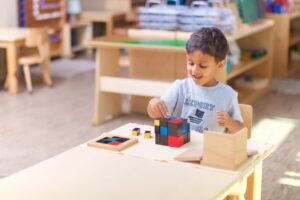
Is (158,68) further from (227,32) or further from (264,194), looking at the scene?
(264,194)

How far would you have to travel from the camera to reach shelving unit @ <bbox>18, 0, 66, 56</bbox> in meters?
6.76

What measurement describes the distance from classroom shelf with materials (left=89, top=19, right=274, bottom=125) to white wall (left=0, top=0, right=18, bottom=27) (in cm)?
212

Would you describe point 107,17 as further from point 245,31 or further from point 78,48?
point 245,31

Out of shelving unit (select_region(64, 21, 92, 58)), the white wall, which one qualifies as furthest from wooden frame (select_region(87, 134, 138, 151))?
shelving unit (select_region(64, 21, 92, 58))

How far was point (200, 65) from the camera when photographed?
2.22 m

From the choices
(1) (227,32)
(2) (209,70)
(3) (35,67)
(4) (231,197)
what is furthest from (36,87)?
(4) (231,197)

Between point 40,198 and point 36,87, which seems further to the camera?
point 36,87

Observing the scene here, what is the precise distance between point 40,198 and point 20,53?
489 centimetres

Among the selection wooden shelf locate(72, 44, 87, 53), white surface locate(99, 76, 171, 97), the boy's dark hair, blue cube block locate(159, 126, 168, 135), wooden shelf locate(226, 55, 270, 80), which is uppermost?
the boy's dark hair

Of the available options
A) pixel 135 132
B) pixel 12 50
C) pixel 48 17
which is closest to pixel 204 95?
pixel 135 132

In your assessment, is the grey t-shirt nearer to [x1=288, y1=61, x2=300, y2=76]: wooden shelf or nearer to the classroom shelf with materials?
the classroom shelf with materials

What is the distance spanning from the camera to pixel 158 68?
15.9ft

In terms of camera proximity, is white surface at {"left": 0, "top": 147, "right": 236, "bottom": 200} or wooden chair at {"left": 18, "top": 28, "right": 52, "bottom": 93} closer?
white surface at {"left": 0, "top": 147, "right": 236, "bottom": 200}

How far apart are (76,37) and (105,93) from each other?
3.70m
